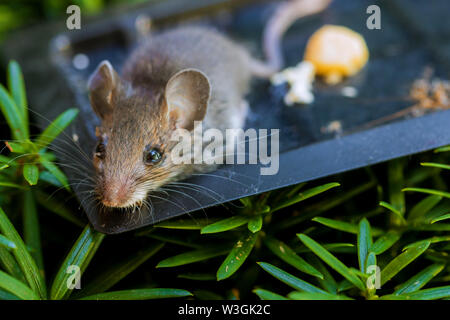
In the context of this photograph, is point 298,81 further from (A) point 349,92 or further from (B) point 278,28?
(B) point 278,28

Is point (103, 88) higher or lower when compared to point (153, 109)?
higher

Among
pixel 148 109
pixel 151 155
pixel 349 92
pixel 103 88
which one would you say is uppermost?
pixel 349 92

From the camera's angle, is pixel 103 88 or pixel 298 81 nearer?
pixel 103 88

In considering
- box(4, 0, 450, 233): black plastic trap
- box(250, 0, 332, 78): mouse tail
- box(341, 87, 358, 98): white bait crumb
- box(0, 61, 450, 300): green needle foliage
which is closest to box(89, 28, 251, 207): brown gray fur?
box(4, 0, 450, 233): black plastic trap

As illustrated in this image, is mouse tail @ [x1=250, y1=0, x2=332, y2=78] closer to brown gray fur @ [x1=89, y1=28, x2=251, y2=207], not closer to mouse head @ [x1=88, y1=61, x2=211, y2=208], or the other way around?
brown gray fur @ [x1=89, y1=28, x2=251, y2=207]

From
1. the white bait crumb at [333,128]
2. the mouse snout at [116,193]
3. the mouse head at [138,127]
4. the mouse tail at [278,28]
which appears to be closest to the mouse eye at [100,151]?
the mouse head at [138,127]

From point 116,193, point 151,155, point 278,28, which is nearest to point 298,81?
point 278,28

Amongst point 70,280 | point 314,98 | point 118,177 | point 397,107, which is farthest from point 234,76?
point 70,280

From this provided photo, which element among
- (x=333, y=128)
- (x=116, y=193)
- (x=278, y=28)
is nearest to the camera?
(x=116, y=193)

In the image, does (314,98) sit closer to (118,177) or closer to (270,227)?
(270,227)
